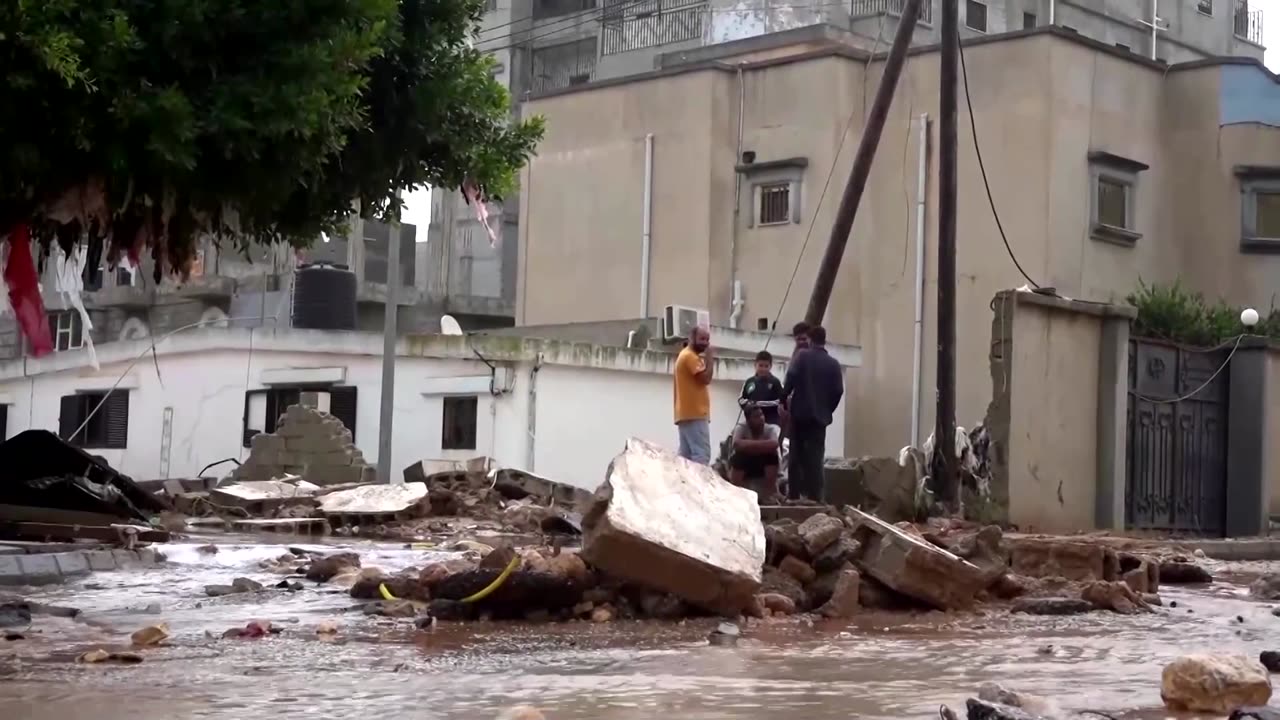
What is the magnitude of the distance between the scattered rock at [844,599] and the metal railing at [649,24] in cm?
3257

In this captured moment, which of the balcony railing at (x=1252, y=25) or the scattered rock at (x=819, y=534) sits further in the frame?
the balcony railing at (x=1252, y=25)

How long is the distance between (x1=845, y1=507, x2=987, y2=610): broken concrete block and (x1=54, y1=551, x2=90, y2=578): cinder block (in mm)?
4821

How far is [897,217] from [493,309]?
1605 cm

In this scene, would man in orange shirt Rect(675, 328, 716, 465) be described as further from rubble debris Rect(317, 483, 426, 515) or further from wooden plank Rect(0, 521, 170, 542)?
wooden plank Rect(0, 521, 170, 542)

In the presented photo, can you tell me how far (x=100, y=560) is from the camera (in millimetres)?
10914

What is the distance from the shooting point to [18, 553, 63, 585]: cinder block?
10125 millimetres

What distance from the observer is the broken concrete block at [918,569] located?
30.1 ft

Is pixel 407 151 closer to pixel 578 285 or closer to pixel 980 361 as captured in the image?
pixel 980 361

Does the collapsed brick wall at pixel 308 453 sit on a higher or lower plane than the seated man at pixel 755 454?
lower

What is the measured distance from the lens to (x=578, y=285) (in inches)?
1320

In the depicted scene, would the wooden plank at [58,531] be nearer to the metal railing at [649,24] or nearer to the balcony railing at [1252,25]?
the metal railing at [649,24]

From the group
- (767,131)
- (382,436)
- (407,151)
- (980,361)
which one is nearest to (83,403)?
(382,436)

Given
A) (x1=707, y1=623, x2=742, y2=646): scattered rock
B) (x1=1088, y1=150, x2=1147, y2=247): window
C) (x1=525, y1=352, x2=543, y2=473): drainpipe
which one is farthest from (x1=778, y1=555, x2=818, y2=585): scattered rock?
(x1=1088, y1=150, x2=1147, y2=247): window

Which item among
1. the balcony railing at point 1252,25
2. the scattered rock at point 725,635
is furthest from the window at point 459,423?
the balcony railing at point 1252,25
